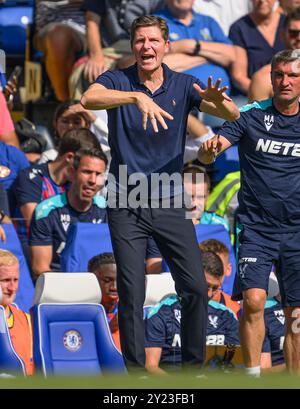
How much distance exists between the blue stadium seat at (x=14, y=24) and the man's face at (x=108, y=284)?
4.30m

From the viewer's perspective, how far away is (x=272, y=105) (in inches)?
276

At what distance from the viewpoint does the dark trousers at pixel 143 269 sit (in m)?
6.50

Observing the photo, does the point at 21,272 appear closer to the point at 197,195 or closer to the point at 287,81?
the point at 197,195

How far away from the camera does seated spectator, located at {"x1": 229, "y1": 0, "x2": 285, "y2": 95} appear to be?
35.6 feet

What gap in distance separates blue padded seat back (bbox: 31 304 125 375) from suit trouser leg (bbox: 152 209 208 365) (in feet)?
4.32

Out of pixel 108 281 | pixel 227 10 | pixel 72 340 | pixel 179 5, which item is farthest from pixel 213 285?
pixel 227 10

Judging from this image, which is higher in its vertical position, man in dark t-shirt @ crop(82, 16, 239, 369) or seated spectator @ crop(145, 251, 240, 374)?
man in dark t-shirt @ crop(82, 16, 239, 369)

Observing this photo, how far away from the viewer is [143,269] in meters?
6.58

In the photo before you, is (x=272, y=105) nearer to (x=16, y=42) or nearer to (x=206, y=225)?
(x=206, y=225)

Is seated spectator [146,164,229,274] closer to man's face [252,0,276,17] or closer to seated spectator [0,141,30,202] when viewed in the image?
seated spectator [0,141,30,202]

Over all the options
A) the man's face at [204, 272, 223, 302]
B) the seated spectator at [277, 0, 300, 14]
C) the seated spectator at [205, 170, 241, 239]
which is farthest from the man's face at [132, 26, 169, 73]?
the seated spectator at [277, 0, 300, 14]

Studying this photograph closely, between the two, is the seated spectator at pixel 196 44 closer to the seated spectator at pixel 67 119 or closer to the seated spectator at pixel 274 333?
the seated spectator at pixel 67 119

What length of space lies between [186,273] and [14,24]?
5.95 m
